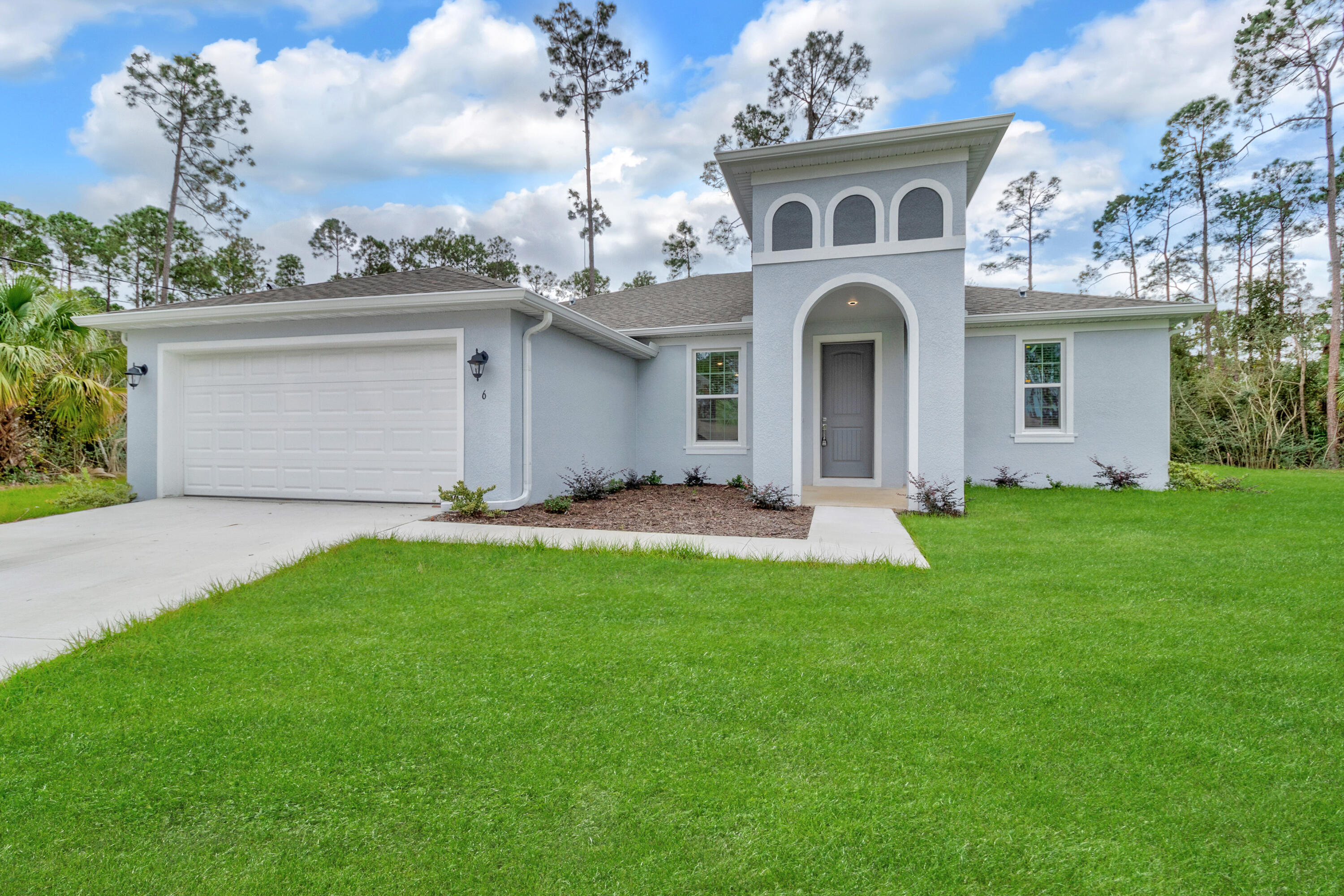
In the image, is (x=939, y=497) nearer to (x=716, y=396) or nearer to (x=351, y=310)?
(x=716, y=396)

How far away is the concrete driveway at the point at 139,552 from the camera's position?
150 inches

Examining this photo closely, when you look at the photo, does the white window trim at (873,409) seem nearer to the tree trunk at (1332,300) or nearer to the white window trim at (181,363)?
the white window trim at (181,363)

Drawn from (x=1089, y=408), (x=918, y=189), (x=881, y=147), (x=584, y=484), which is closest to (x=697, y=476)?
(x=584, y=484)

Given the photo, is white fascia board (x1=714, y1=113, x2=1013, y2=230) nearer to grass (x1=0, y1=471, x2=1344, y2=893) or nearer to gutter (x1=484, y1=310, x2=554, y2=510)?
gutter (x1=484, y1=310, x2=554, y2=510)

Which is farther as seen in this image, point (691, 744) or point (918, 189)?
point (918, 189)

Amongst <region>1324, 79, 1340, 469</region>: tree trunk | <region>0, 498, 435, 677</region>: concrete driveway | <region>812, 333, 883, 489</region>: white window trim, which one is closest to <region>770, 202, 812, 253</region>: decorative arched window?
<region>812, 333, 883, 489</region>: white window trim

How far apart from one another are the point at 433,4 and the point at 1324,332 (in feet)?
75.0

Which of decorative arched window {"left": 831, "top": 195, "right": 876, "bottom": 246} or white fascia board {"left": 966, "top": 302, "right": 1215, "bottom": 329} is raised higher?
decorative arched window {"left": 831, "top": 195, "right": 876, "bottom": 246}

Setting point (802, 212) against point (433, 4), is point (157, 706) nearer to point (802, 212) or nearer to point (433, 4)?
point (802, 212)

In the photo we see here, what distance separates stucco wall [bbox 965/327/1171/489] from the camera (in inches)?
388

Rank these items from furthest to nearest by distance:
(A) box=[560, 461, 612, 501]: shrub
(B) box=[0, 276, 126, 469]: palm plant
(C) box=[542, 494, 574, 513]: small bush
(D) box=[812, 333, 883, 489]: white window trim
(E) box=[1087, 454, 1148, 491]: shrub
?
(D) box=[812, 333, 883, 489]: white window trim → (E) box=[1087, 454, 1148, 491]: shrub → (A) box=[560, 461, 612, 501]: shrub → (B) box=[0, 276, 126, 469]: palm plant → (C) box=[542, 494, 574, 513]: small bush

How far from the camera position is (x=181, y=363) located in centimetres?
902

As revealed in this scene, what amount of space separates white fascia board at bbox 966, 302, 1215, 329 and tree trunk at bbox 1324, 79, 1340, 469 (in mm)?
7858

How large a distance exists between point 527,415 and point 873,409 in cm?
576
